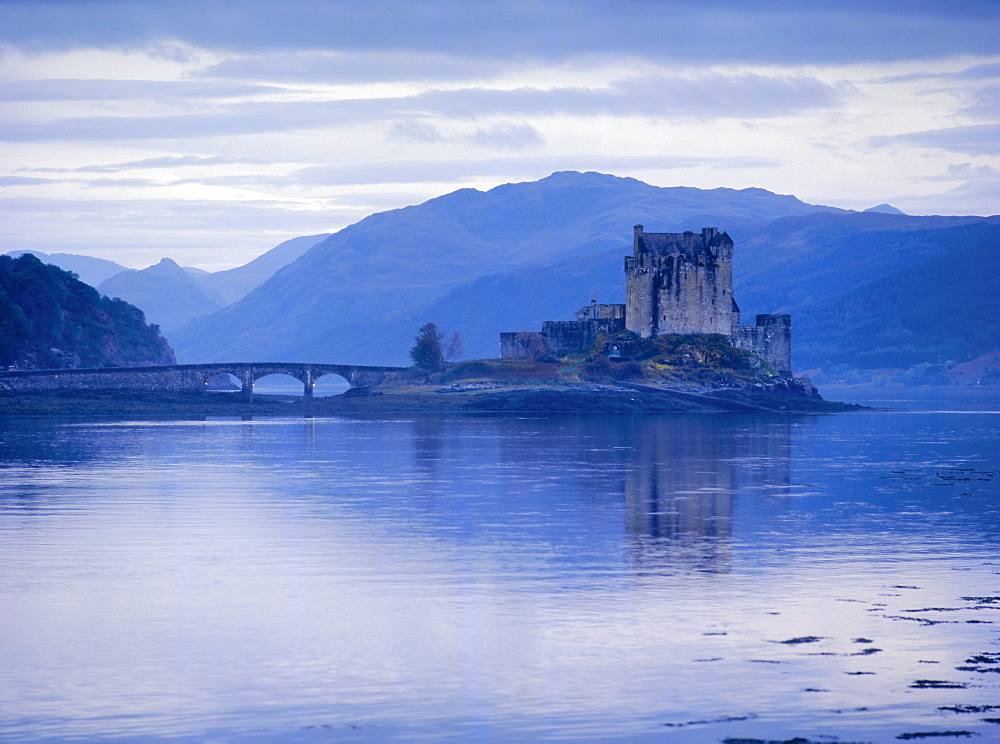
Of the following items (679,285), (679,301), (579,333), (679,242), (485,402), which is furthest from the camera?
(579,333)

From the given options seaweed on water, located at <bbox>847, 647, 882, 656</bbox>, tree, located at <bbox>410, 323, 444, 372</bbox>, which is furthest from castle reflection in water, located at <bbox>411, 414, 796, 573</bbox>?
tree, located at <bbox>410, 323, 444, 372</bbox>

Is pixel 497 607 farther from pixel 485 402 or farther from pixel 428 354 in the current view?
pixel 428 354

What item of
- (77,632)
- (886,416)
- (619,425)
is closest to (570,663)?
(77,632)

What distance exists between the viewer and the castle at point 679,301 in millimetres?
119250

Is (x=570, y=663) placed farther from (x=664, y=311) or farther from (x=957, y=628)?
(x=664, y=311)

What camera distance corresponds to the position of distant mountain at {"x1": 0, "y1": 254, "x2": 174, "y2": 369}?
122 metres

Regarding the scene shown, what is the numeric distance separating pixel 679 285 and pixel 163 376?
5042 centimetres

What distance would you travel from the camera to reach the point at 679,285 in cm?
11912

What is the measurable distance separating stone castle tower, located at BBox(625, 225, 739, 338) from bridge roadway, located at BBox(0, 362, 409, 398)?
30187mm

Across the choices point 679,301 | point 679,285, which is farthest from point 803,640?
point 679,301

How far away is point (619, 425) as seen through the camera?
9788 centimetres

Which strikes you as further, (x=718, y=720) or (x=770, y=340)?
(x=770, y=340)

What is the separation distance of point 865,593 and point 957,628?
3514 millimetres

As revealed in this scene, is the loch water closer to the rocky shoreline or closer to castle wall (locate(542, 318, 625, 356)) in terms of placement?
the rocky shoreline
